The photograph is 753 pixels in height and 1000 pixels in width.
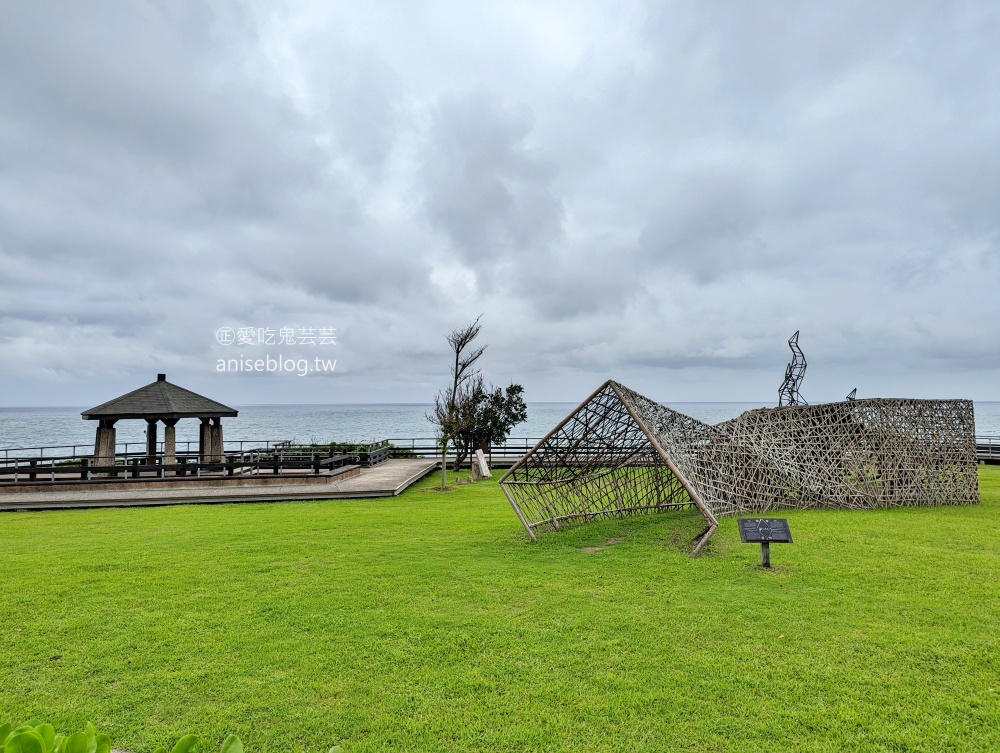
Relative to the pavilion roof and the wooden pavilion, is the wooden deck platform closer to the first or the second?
the wooden pavilion

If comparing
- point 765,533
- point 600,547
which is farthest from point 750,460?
point 765,533

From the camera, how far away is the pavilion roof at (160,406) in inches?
734

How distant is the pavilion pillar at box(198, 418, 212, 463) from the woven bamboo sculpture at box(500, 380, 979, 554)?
556 inches

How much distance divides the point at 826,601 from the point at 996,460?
24858 mm

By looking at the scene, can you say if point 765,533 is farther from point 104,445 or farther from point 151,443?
point 151,443

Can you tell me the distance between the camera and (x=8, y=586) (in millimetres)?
7094

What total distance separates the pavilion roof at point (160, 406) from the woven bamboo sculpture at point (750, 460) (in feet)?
43.1

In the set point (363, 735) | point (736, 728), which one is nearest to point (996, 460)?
point (736, 728)

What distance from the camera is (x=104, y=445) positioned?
18.7m

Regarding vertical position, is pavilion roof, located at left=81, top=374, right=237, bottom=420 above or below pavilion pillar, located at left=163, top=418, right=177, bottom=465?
above

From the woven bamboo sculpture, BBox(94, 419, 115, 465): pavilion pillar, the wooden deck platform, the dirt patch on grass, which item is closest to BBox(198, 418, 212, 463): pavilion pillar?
BBox(94, 419, 115, 465): pavilion pillar

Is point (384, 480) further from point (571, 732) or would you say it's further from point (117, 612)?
point (571, 732)

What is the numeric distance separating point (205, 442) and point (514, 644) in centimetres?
1994

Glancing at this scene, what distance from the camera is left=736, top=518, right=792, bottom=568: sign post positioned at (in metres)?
7.22
